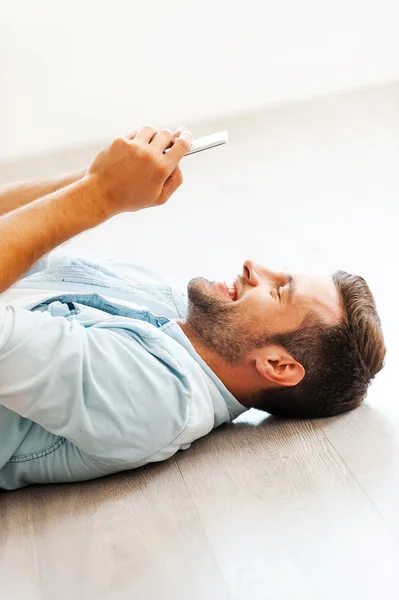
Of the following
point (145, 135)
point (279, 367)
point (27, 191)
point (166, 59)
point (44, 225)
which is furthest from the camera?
point (166, 59)

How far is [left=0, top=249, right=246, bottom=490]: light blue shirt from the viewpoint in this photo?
1.44 m

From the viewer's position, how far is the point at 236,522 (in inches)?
58.7

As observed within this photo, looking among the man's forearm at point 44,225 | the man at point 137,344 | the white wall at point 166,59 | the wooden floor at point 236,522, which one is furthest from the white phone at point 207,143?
the white wall at point 166,59

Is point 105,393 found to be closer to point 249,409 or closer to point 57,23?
point 249,409

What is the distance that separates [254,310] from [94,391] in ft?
1.28

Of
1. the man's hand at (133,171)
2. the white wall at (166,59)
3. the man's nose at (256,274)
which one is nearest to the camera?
the man's hand at (133,171)

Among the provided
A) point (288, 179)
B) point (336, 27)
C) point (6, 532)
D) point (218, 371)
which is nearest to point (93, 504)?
point (6, 532)

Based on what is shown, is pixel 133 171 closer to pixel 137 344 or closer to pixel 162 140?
pixel 162 140

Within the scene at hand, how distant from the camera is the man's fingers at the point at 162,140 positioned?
1.52 m

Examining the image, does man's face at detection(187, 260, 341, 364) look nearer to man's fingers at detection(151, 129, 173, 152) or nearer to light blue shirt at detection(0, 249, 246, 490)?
light blue shirt at detection(0, 249, 246, 490)

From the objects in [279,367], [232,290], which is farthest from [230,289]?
[279,367]

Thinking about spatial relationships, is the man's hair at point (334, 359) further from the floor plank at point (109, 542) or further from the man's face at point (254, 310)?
the floor plank at point (109, 542)

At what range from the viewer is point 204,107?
3613 millimetres

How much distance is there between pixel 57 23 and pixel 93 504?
231cm
